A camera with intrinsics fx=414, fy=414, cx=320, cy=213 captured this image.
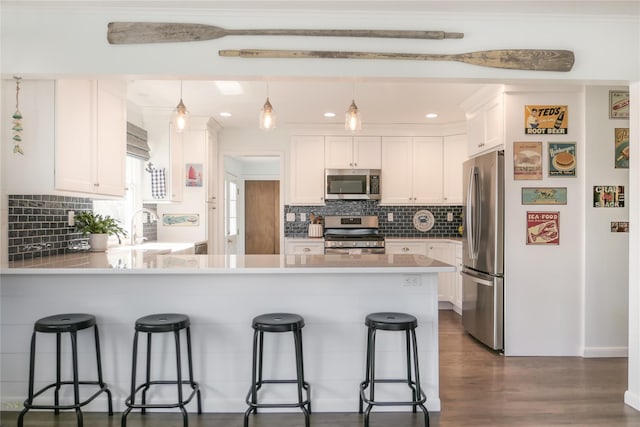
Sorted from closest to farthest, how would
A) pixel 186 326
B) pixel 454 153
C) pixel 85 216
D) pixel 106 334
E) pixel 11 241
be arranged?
1. pixel 186 326
2. pixel 106 334
3. pixel 11 241
4. pixel 85 216
5. pixel 454 153

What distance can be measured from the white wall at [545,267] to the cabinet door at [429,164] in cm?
199

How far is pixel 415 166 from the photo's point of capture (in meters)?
5.66

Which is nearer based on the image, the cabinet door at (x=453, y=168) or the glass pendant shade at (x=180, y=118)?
the glass pendant shade at (x=180, y=118)

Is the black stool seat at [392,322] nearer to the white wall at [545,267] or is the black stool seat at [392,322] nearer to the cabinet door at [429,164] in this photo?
the white wall at [545,267]

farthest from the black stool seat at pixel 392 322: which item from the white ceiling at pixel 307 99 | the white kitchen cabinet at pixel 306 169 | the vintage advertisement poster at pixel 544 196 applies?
the white kitchen cabinet at pixel 306 169

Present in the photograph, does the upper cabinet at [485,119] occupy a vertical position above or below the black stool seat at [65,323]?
above

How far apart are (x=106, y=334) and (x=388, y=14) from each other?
8.57 feet

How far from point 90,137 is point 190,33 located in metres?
1.27

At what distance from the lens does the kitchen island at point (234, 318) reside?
258cm

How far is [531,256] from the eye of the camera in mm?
3645

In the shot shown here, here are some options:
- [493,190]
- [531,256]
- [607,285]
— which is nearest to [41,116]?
[493,190]

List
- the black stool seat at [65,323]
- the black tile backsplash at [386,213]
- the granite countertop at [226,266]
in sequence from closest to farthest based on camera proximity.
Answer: the black stool seat at [65,323]
the granite countertop at [226,266]
the black tile backsplash at [386,213]

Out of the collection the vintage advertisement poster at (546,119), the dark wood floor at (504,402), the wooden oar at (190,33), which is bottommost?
the dark wood floor at (504,402)

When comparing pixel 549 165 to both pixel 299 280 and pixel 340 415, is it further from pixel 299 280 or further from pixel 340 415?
pixel 340 415
